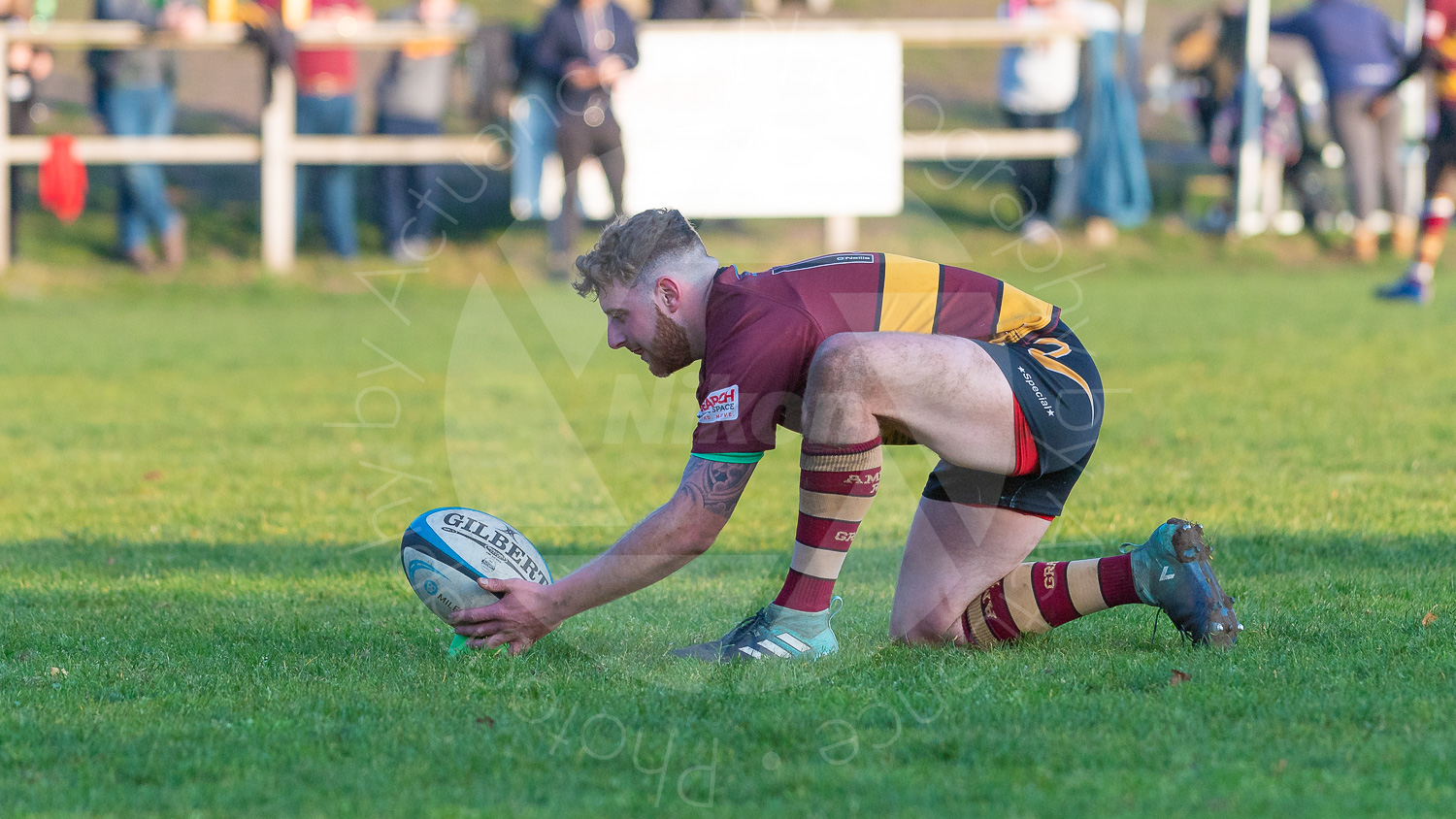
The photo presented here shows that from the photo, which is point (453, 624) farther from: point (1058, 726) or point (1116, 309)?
point (1116, 309)

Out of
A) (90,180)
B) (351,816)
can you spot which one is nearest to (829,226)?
(90,180)

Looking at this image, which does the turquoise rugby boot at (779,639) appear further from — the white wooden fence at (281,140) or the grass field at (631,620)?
the white wooden fence at (281,140)

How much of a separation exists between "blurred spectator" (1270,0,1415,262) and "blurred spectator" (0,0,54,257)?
561 inches

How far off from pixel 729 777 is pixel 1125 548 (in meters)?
1.86

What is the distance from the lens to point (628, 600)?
18.0 ft

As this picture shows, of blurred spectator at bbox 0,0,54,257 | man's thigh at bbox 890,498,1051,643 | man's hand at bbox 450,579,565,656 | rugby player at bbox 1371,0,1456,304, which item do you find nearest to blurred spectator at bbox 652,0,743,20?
blurred spectator at bbox 0,0,54,257

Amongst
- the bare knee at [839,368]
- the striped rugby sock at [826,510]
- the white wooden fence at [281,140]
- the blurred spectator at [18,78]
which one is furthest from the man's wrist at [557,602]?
the blurred spectator at [18,78]

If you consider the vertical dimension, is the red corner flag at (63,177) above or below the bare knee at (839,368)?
below

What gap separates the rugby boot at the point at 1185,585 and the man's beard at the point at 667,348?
4.92ft

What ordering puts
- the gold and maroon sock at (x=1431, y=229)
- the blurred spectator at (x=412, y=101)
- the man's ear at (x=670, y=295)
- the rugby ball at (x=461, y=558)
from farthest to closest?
1. the blurred spectator at (x=412, y=101)
2. the gold and maroon sock at (x=1431, y=229)
3. the rugby ball at (x=461, y=558)
4. the man's ear at (x=670, y=295)

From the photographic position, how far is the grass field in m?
3.37

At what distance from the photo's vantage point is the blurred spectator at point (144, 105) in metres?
16.1

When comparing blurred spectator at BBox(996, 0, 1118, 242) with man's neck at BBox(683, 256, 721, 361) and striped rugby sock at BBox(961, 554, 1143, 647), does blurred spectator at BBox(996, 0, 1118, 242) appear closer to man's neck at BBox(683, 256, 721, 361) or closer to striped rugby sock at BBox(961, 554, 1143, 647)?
striped rugby sock at BBox(961, 554, 1143, 647)

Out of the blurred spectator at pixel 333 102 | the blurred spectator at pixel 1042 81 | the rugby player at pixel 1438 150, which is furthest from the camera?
the blurred spectator at pixel 1042 81
